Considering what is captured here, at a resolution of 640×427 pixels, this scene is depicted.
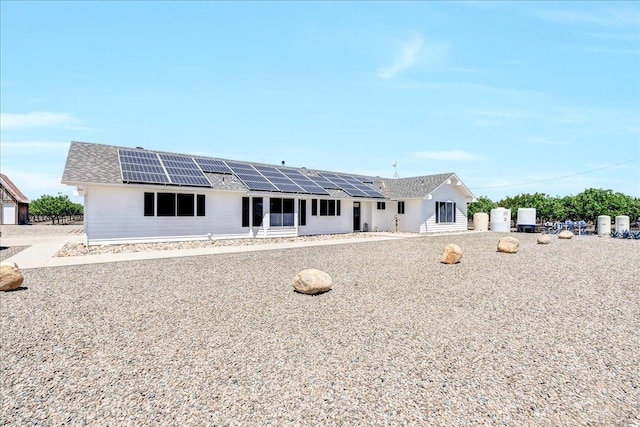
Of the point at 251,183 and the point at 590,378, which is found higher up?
the point at 251,183

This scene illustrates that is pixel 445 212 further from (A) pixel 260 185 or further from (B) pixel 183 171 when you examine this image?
(B) pixel 183 171

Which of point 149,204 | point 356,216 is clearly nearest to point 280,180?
point 356,216

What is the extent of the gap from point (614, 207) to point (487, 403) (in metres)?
39.9

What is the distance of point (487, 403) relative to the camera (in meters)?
3.55

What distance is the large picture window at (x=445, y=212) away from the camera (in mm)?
26938

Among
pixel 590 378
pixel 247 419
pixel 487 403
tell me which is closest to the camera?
pixel 247 419

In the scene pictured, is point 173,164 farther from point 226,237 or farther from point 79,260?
point 79,260

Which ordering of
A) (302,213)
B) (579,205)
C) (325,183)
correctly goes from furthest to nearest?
(579,205) < (325,183) < (302,213)

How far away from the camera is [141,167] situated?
17.6m

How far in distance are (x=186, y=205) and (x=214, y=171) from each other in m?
3.57

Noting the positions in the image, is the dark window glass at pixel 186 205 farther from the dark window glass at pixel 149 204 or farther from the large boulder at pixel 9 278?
the large boulder at pixel 9 278

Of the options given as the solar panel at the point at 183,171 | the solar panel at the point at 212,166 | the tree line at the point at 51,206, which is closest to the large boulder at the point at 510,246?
the solar panel at the point at 183,171

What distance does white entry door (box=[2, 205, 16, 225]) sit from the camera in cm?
3584

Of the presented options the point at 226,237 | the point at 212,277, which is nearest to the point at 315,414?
the point at 212,277
